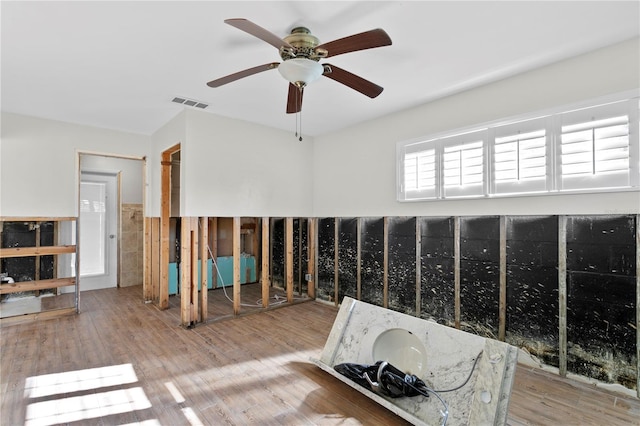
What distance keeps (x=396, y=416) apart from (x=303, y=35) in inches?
109

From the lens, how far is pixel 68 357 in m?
3.01

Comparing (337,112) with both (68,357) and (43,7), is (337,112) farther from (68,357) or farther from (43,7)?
(68,357)

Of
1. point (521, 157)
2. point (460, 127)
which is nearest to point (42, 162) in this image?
point (460, 127)

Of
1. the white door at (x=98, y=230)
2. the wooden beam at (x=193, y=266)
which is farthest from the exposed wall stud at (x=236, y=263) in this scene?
the white door at (x=98, y=230)

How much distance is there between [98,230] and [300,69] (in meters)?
5.75

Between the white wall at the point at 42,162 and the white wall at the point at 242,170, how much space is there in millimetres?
1791

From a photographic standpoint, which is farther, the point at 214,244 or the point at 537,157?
the point at 214,244

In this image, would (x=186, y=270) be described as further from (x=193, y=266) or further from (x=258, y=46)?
(x=258, y=46)

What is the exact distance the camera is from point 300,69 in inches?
84.4

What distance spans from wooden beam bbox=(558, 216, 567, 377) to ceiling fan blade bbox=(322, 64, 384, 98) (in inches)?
79.1

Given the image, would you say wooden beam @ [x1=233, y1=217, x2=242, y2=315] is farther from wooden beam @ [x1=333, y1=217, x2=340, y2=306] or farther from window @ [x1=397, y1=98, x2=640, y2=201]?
window @ [x1=397, y1=98, x2=640, y2=201]

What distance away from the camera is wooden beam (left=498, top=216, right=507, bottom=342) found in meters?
3.05

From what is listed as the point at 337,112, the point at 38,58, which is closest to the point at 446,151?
the point at 337,112

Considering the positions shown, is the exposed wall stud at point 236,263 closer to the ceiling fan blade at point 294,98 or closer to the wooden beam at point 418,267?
the ceiling fan blade at point 294,98
